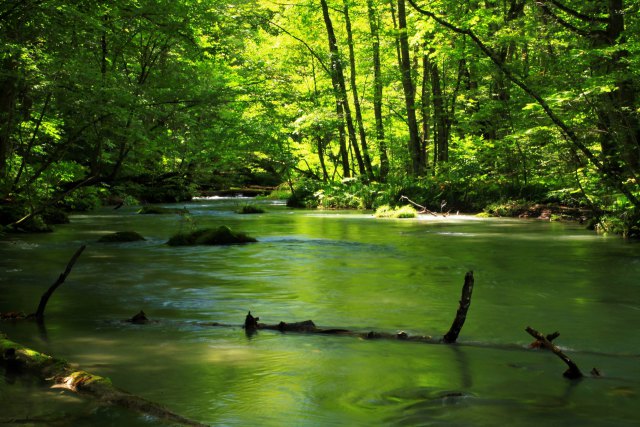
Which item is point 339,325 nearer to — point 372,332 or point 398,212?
point 372,332

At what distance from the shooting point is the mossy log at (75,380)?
3846 millimetres

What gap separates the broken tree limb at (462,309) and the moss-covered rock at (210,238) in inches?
415

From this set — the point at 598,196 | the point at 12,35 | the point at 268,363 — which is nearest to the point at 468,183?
the point at 598,196

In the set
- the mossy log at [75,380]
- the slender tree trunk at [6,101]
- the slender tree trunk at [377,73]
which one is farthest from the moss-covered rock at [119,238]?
the slender tree trunk at [377,73]

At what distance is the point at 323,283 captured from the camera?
1009 cm

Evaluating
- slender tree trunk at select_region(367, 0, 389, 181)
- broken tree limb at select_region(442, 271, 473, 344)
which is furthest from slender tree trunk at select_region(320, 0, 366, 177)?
broken tree limb at select_region(442, 271, 473, 344)

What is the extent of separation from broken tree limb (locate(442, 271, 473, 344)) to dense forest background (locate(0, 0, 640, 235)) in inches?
204

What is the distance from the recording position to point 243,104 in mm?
15609

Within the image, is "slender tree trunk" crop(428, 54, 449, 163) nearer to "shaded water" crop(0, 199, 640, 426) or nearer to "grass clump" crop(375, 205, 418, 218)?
"grass clump" crop(375, 205, 418, 218)

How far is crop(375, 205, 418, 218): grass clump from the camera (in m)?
24.2

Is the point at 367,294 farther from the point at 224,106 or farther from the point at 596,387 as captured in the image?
the point at 224,106

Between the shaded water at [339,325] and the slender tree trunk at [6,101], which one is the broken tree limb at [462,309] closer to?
the shaded water at [339,325]

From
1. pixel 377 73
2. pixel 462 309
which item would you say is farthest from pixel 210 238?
pixel 377 73

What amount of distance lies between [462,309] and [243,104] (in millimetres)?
11261
